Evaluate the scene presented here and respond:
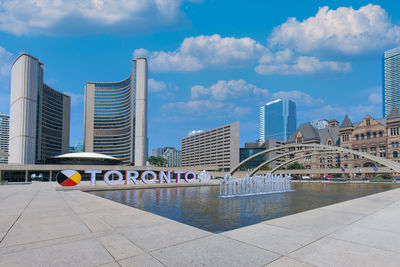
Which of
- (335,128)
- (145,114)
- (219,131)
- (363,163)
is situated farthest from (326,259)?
(219,131)

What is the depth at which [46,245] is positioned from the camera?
741cm

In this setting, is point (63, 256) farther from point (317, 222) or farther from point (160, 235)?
point (317, 222)

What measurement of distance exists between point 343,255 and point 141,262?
522 centimetres

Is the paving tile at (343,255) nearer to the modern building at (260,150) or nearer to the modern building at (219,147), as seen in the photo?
the modern building at (219,147)

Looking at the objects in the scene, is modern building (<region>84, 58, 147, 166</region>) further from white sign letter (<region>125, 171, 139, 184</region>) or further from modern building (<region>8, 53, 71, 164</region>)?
white sign letter (<region>125, 171, 139, 184</region>)

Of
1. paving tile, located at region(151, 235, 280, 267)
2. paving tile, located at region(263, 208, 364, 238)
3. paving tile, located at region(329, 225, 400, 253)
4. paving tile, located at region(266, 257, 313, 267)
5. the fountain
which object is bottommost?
the fountain

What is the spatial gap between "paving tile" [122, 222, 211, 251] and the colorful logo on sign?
94.9 ft

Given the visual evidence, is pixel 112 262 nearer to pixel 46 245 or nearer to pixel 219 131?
pixel 46 245

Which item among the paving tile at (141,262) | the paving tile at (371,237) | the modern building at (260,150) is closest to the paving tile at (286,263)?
the paving tile at (141,262)

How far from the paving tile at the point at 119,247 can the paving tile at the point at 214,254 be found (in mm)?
615

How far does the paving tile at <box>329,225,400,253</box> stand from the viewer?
7.45 m

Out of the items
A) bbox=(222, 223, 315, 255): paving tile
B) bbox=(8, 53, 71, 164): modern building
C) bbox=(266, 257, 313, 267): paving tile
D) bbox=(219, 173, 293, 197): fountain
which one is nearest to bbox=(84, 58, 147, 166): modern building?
bbox=(8, 53, 71, 164): modern building

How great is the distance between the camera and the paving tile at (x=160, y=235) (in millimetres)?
7395

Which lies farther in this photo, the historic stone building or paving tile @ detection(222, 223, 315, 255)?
the historic stone building
